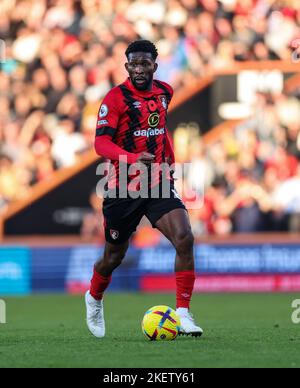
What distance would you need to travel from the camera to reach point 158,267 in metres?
19.6

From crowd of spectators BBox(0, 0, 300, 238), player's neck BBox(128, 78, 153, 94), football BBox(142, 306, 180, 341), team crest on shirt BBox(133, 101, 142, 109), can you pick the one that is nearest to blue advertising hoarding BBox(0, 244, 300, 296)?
crowd of spectators BBox(0, 0, 300, 238)

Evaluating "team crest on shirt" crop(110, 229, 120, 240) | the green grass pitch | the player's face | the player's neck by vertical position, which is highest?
the player's face

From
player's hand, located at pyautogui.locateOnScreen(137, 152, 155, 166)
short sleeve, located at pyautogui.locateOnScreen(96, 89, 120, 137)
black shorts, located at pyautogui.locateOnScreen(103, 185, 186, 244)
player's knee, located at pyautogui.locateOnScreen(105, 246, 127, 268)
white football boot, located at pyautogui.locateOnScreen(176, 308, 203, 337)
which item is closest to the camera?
player's hand, located at pyautogui.locateOnScreen(137, 152, 155, 166)

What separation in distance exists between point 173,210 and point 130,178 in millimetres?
480

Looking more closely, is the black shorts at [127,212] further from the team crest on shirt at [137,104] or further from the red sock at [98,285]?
the team crest on shirt at [137,104]

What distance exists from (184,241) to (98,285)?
3.45ft

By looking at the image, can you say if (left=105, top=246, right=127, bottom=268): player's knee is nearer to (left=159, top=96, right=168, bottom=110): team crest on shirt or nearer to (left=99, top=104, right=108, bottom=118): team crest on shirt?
(left=99, top=104, right=108, bottom=118): team crest on shirt

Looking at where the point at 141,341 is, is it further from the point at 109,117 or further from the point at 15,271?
the point at 15,271

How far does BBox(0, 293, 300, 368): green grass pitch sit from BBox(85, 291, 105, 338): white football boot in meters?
0.08

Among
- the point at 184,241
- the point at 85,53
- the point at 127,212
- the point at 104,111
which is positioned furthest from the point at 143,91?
the point at 85,53

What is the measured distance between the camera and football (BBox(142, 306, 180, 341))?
942 centimetres

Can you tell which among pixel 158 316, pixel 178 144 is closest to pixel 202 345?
pixel 158 316

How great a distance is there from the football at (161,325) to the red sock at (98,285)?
2.41 feet
